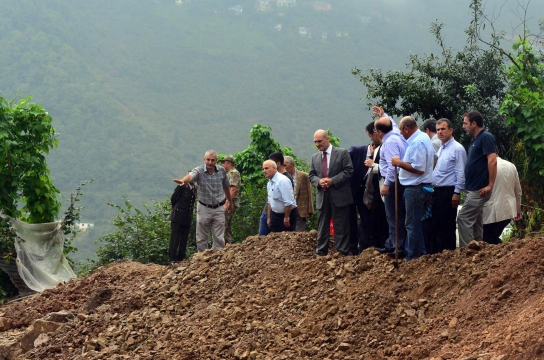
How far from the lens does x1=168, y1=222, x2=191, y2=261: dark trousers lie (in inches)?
493

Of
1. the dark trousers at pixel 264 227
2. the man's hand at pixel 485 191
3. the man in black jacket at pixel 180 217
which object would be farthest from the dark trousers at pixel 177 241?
the man's hand at pixel 485 191

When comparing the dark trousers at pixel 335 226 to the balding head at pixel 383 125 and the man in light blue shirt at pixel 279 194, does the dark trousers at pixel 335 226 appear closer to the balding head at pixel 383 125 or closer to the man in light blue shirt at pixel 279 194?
the balding head at pixel 383 125

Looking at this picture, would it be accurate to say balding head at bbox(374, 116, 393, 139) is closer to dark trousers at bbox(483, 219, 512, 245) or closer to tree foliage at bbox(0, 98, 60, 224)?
dark trousers at bbox(483, 219, 512, 245)

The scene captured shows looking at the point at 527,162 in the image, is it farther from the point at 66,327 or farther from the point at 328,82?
the point at 328,82

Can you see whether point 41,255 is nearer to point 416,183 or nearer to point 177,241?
point 177,241

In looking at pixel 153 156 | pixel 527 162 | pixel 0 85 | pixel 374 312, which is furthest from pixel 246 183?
pixel 0 85

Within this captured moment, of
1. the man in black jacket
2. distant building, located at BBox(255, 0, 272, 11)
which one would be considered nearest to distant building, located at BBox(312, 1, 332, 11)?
distant building, located at BBox(255, 0, 272, 11)

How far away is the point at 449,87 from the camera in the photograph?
54.8 ft

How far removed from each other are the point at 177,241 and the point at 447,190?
528 cm

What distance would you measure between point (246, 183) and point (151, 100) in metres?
92.2

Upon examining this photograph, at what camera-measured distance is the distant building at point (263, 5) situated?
148625mm

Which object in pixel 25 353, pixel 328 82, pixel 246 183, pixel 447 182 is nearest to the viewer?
pixel 447 182

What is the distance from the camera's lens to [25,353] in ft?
30.8

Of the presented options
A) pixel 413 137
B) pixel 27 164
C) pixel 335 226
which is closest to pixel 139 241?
pixel 27 164
